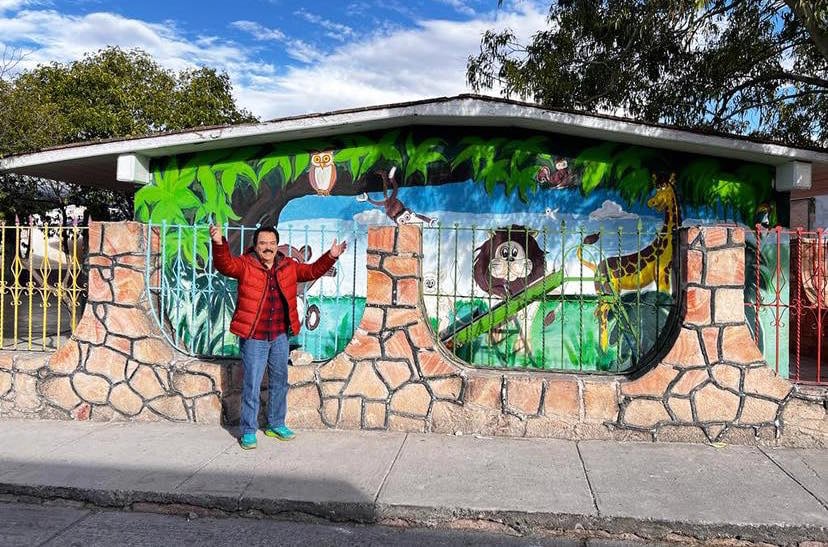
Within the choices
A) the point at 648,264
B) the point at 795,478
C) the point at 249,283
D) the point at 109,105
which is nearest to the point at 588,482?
the point at 795,478

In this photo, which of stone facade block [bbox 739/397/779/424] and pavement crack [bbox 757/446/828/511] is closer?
pavement crack [bbox 757/446/828/511]

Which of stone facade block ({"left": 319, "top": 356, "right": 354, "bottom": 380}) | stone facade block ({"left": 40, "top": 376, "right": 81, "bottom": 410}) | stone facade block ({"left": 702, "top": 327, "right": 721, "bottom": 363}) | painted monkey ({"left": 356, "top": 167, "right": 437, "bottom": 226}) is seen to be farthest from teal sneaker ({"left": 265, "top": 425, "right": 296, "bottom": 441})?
stone facade block ({"left": 702, "top": 327, "right": 721, "bottom": 363})

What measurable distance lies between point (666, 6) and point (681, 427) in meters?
5.58

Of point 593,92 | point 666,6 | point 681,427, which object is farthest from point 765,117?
point 681,427

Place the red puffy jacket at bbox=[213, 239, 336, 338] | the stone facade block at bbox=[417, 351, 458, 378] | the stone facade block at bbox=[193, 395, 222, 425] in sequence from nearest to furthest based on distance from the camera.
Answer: the red puffy jacket at bbox=[213, 239, 336, 338]
the stone facade block at bbox=[417, 351, 458, 378]
the stone facade block at bbox=[193, 395, 222, 425]

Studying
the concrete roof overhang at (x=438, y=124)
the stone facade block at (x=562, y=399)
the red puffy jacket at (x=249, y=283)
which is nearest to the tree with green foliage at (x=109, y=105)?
the concrete roof overhang at (x=438, y=124)

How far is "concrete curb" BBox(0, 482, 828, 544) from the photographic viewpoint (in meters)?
3.90

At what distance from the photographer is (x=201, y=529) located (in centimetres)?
403

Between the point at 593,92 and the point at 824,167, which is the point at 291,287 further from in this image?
the point at 593,92

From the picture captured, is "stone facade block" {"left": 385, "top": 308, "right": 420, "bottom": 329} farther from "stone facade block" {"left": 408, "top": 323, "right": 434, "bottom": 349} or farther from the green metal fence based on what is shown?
the green metal fence

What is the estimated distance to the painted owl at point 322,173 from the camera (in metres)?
7.85

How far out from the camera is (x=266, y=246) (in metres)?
5.34

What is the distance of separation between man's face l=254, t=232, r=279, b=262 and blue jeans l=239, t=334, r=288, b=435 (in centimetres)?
66

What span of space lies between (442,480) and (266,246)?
2.25 m
